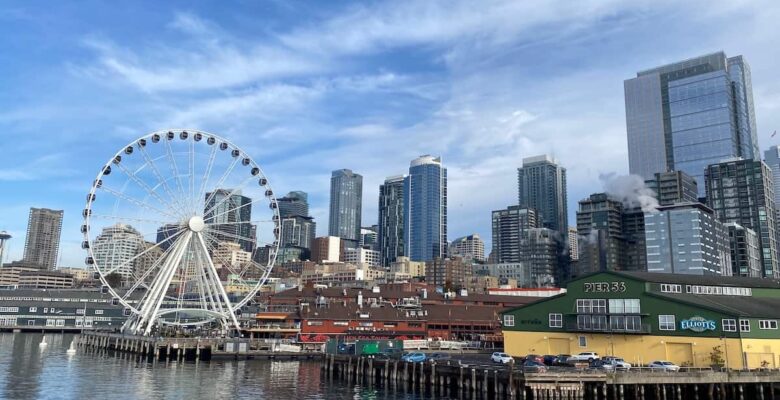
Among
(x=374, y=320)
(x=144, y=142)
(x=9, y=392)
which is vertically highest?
(x=144, y=142)

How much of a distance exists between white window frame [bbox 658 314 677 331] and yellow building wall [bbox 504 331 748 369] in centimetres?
88

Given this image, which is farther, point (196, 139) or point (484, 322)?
point (484, 322)

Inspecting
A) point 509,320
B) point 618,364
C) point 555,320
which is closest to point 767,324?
point 618,364

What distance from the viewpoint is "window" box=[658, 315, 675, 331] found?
66.1 metres

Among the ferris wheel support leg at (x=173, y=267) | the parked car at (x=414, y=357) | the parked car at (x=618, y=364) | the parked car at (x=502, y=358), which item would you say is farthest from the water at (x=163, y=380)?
the parked car at (x=618, y=364)

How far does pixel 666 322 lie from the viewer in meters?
66.6

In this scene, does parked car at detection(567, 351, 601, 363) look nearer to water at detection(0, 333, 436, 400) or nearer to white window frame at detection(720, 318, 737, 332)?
white window frame at detection(720, 318, 737, 332)

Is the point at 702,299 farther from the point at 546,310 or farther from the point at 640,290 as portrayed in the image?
the point at 546,310

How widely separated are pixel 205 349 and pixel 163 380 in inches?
1009

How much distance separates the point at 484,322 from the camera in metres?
127

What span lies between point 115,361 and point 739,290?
252 feet

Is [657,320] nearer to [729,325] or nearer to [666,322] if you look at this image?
[666,322]

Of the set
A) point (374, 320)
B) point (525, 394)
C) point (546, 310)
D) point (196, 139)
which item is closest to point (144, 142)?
point (196, 139)

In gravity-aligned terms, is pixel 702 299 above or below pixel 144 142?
below
